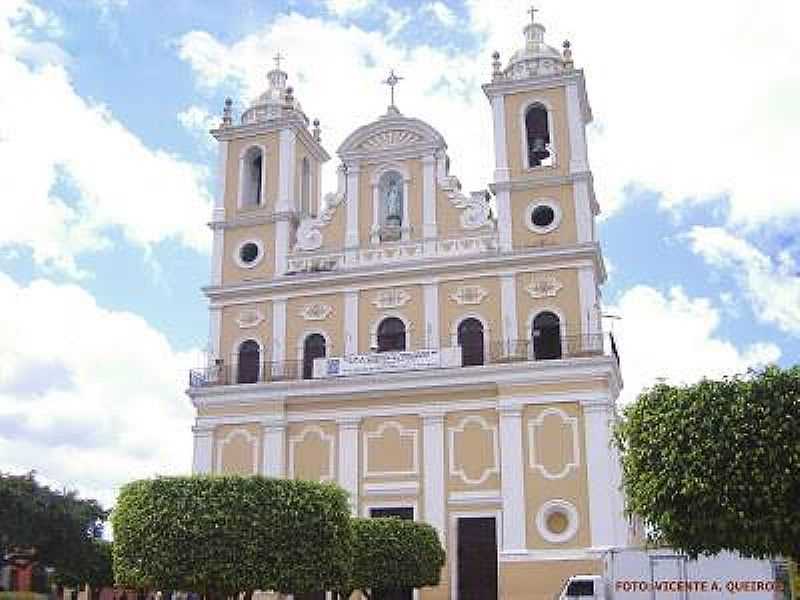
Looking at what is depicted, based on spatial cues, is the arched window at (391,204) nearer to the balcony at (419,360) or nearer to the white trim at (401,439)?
the balcony at (419,360)

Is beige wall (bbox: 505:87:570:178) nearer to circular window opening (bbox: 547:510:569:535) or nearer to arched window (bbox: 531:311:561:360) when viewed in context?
arched window (bbox: 531:311:561:360)

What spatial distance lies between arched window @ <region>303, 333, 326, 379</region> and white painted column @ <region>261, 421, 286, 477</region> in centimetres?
215

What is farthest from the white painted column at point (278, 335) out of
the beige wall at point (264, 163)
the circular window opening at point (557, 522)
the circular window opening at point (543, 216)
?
the circular window opening at point (557, 522)

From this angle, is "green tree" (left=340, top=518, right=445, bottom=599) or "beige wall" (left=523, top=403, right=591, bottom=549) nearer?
"green tree" (left=340, top=518, right=445, bottom=599)

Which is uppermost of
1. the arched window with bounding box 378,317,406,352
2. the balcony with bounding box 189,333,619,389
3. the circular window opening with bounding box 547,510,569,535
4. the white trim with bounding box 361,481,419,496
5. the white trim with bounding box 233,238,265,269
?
the white trim with bounding box 233,238,265,269

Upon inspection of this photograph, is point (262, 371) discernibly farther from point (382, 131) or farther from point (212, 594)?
point (212, 594)

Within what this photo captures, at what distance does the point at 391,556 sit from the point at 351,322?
990cm

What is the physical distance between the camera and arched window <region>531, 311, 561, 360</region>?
31719mm

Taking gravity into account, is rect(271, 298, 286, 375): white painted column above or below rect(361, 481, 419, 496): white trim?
above

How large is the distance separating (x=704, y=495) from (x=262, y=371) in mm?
21036

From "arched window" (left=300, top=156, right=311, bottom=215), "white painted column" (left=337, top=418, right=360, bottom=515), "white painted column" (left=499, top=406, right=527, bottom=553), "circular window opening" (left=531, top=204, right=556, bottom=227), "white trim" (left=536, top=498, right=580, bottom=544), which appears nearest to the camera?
"white trim" (left=536, top=498, right=580, bottom=544)

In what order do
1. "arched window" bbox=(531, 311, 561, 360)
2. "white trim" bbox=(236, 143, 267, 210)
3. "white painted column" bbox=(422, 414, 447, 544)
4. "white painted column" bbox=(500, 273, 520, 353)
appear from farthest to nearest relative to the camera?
"white trim" bbox=(236, 143, 267, 210) → "white painted column" bbox=(500, 273, 520, 353) → "arched window" bbox=(531, 311, 561, 360) → "white painted column" bbox=(422, 414, 447, 544)

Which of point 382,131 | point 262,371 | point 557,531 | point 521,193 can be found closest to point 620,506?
point 557,531

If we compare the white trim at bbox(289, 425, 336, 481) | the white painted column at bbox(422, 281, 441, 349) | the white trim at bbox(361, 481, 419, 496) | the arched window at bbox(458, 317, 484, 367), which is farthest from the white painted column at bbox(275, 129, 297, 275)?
the white trim at bbox(361, 481, 419, 496)
